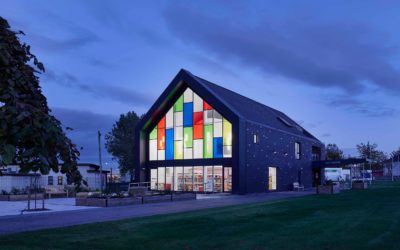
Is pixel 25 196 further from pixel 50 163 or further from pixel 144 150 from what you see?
pixel 50 163

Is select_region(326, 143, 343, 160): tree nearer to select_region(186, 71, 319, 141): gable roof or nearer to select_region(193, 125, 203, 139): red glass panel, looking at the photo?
select_region(186, 71, 319, 141): gable roof

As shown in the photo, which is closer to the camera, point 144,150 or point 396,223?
point 396,223

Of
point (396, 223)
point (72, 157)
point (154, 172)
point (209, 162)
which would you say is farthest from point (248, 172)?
point (72, 157)

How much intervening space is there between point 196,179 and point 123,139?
38.1 metres

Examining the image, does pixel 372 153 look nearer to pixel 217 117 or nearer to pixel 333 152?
pixel 333 152

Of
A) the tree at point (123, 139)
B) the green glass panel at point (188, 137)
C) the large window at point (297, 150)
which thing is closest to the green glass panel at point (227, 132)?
the green glass panel at point (188, 137)

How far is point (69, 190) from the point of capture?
116ft

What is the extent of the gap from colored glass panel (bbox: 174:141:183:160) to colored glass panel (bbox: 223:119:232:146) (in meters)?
4.84

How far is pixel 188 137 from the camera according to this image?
41406 mm

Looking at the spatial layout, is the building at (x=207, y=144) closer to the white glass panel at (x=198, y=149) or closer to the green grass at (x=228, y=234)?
the white glass panel at (x=198, y=149)

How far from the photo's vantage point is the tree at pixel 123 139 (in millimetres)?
75188

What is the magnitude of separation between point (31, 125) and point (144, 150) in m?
40.0

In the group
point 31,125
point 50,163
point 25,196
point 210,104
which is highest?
point 210,104

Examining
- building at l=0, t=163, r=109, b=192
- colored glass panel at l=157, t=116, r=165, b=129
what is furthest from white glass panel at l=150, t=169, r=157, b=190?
building at l=0, t=163, r=109, b=192
